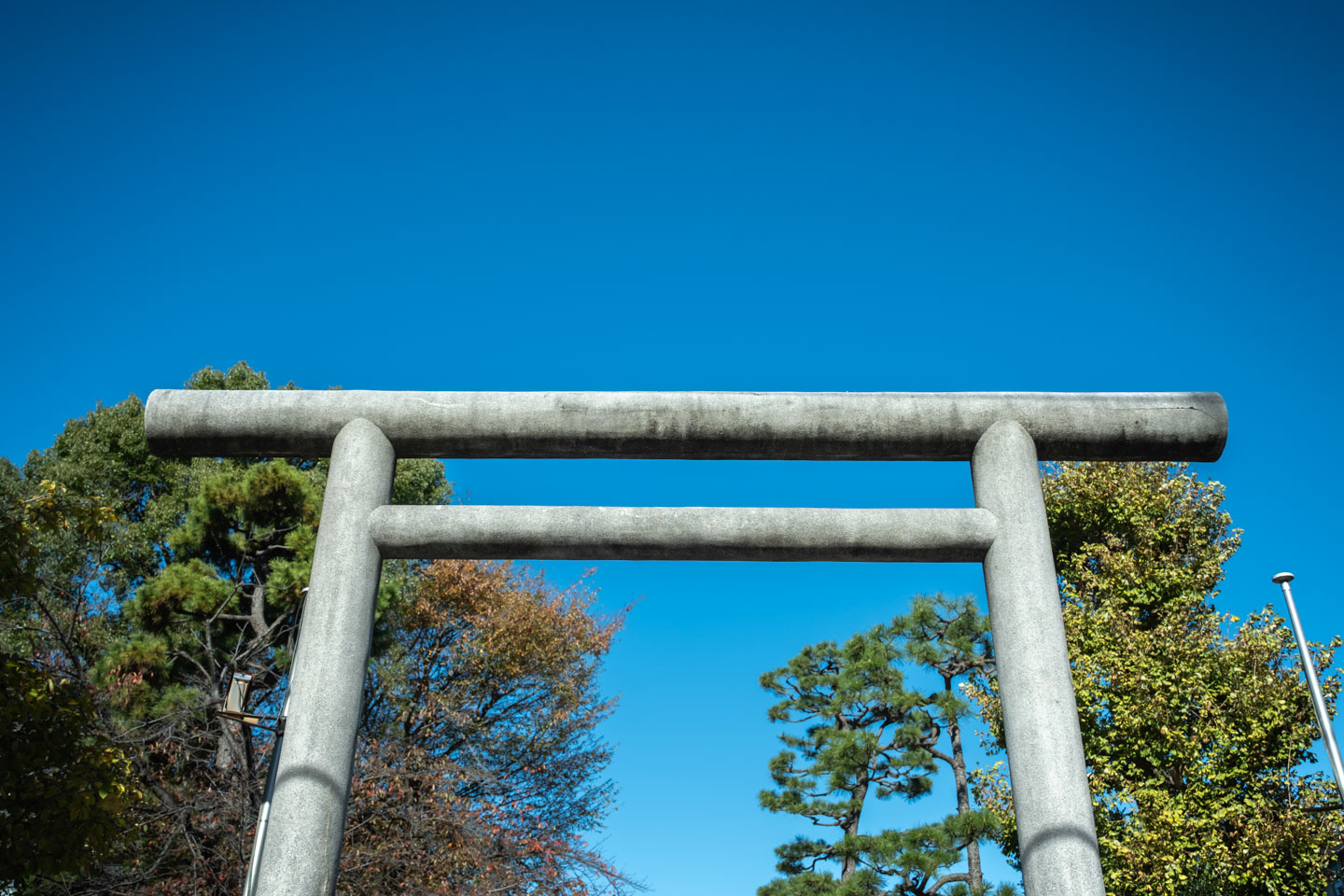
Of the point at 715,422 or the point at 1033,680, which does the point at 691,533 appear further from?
the point at 1033,680

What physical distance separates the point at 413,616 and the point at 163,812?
8.56m

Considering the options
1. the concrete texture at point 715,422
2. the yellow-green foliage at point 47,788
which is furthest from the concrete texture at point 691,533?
the yellow-green foliage at point 47,788

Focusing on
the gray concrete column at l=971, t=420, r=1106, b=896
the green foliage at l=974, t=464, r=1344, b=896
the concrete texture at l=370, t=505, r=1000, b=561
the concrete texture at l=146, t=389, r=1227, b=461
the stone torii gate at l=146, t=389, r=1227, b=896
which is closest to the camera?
the gray concrete column at l=971, t=420, r=1106, b=896

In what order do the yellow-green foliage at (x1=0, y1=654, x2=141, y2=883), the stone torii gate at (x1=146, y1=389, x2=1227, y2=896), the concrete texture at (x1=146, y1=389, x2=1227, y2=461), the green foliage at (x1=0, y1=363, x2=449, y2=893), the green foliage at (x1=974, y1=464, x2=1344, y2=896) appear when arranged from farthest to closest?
the green foliage at (x1=974, y1=464, x2=1344, y2=896), the green foliage at (x1=0, y1=363, x2=449, y2=893), the yellow-green foliage at (x1=0, y1=654, x2=141, y2=883), the concrete texture at (x1=146, y1=389, x2=1227, y2=461), the stone torii gate at (x1=146, y1=389, x2=1227, y2=896)

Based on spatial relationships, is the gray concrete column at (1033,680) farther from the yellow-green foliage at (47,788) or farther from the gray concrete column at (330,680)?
the yellow-green foliage at (47,788)

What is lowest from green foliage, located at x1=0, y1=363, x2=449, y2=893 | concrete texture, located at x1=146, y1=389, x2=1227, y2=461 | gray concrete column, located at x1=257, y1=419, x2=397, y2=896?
gray concrete column, located at x1=257, y1=419, x2=397, y2=896

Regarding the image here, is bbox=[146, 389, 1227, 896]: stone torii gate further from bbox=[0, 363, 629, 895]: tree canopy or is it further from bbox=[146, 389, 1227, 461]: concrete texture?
bbox=[0, 363, 629, 895]: tree canopy

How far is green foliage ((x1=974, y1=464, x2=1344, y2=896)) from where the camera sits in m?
12.3

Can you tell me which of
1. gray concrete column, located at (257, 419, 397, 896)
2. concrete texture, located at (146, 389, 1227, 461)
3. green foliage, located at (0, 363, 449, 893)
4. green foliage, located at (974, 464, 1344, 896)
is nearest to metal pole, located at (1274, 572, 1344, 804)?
green foliage, located at (974, 464, 1344, 896)

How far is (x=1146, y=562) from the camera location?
15320 millimetres

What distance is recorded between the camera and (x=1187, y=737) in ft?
44.3

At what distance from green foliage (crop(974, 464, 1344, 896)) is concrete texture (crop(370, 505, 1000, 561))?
10.1m

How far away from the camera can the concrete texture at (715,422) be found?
15.2 ft

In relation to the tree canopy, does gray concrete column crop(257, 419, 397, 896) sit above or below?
below
